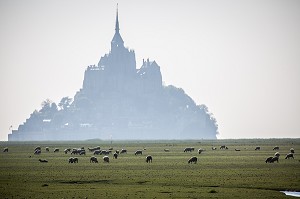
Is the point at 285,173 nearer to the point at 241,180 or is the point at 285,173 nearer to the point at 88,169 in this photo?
the point at 241,180

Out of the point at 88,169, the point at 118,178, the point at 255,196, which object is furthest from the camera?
the point at 88,169

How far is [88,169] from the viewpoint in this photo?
5931 cm

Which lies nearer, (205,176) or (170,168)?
(205,176)

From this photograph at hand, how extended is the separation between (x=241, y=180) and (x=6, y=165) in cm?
2687

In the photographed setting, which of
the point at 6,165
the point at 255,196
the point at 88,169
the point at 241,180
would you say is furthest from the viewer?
the point at 6,165

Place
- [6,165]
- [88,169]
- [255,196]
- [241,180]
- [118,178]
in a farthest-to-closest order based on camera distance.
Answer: [6,165] → [88,169] → [118,178] → [241,180] → [255,196]

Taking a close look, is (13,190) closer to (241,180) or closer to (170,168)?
(241,180)

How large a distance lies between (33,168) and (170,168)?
11.9 metres

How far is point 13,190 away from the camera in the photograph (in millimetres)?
43156

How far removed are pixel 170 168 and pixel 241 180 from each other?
506 inches

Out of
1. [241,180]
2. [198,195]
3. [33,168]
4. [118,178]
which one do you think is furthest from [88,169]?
[198,195]

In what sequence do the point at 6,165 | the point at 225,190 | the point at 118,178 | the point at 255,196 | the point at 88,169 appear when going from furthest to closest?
the point at 6,165, the point at 88,169, the point at 118,178, the point at 225,190, the point at 255,196

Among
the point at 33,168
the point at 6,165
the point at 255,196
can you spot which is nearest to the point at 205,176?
the point at 255,196

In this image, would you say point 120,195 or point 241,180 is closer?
point 120,195
